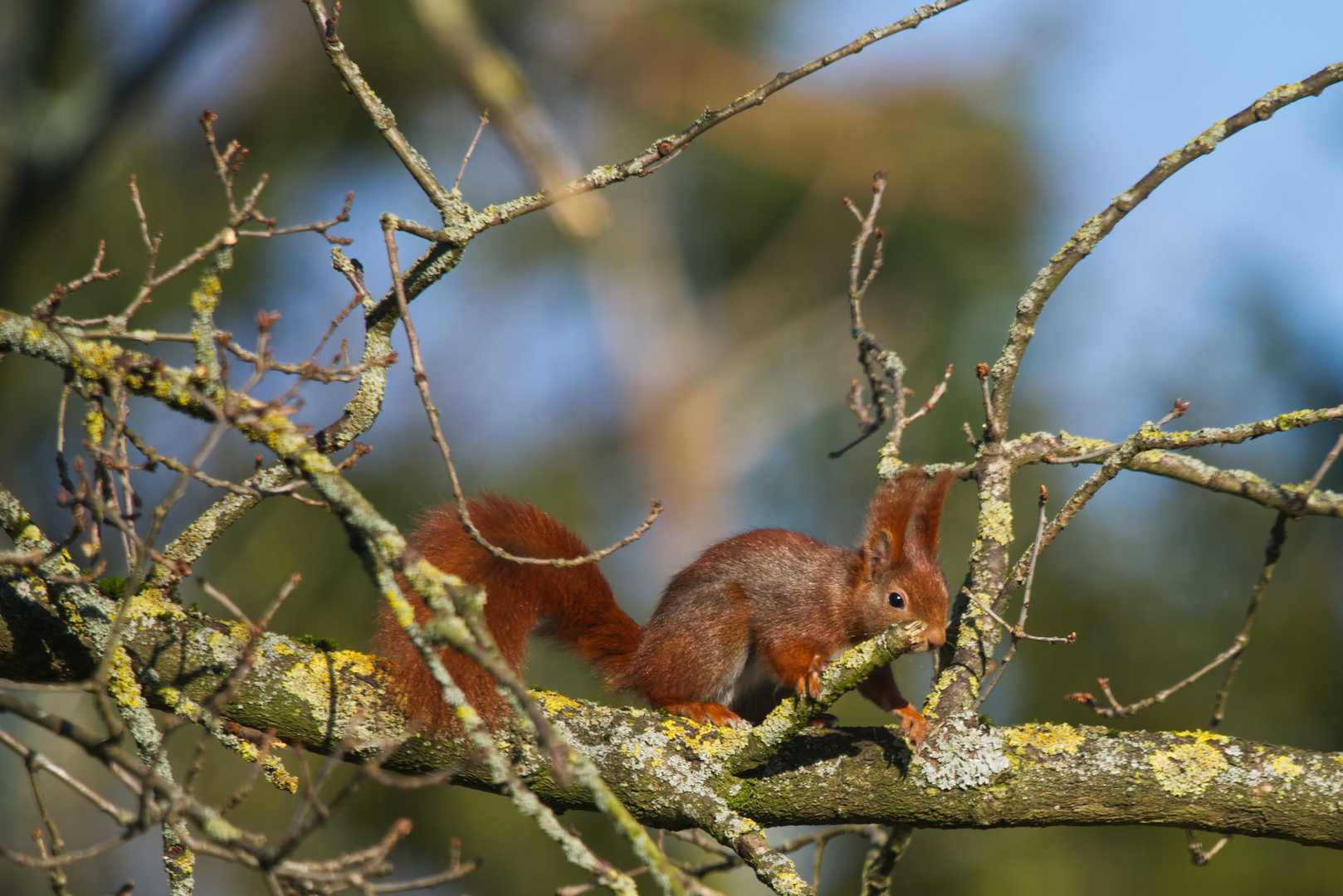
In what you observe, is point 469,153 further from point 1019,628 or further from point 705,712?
point 705,712

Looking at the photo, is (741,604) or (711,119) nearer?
(711,119)

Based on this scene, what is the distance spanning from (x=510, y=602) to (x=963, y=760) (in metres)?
1.13

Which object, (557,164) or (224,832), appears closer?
(224,832)

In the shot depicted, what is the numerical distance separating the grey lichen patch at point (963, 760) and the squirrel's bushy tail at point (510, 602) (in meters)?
0.88

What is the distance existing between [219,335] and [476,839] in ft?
23.7

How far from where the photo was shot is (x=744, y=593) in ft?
10.5

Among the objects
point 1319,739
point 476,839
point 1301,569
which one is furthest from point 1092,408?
point 476,839

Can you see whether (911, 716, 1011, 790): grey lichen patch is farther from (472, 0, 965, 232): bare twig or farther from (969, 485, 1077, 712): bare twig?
(472, 0, 965, 232): bare twig

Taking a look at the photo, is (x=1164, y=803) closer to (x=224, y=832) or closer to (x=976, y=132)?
(x=224, y=832)

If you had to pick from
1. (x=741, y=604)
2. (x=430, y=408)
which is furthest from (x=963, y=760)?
(x=430, y=408)

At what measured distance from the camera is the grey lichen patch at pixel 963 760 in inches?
83.7

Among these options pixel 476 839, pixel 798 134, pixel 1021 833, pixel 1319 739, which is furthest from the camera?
pixel 798 134

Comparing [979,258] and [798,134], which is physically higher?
[979,258]

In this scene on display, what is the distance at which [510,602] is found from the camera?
2658 mm
